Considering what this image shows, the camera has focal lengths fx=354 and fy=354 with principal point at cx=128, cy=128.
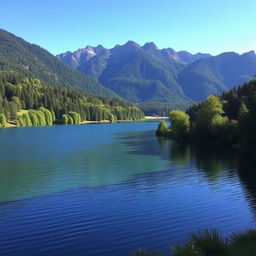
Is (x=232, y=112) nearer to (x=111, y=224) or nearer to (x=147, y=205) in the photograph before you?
(x=147, y=205)

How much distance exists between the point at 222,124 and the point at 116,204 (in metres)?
73.7

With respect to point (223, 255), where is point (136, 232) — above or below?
below

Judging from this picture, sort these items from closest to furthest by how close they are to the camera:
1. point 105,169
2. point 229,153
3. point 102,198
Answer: point 102,198, point 105,169, point 229,153

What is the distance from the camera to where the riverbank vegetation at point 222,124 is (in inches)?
3415

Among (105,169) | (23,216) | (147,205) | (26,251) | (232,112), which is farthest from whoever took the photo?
(232,112)

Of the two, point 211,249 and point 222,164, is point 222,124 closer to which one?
point 222,164

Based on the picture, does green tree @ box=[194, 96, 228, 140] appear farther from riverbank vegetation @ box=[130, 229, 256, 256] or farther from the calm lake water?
riverbank vegetation @ box=[130, 229, 256, 256]

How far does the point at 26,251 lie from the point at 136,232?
9412 mm

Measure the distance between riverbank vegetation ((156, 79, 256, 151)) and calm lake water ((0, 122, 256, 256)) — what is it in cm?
1341

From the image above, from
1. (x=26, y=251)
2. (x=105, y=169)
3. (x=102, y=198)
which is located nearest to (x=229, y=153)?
(x=105, y=169)

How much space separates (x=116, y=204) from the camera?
41.5m

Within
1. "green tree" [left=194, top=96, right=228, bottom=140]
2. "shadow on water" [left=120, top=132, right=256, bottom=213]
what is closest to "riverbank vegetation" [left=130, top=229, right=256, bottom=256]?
"shadow on water" [left=120, top=132, right=256, bottom=213]

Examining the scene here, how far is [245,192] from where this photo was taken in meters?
47.0

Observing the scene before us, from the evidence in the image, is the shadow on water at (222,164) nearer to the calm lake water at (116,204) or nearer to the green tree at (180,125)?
the calm lake water at (116,204)
